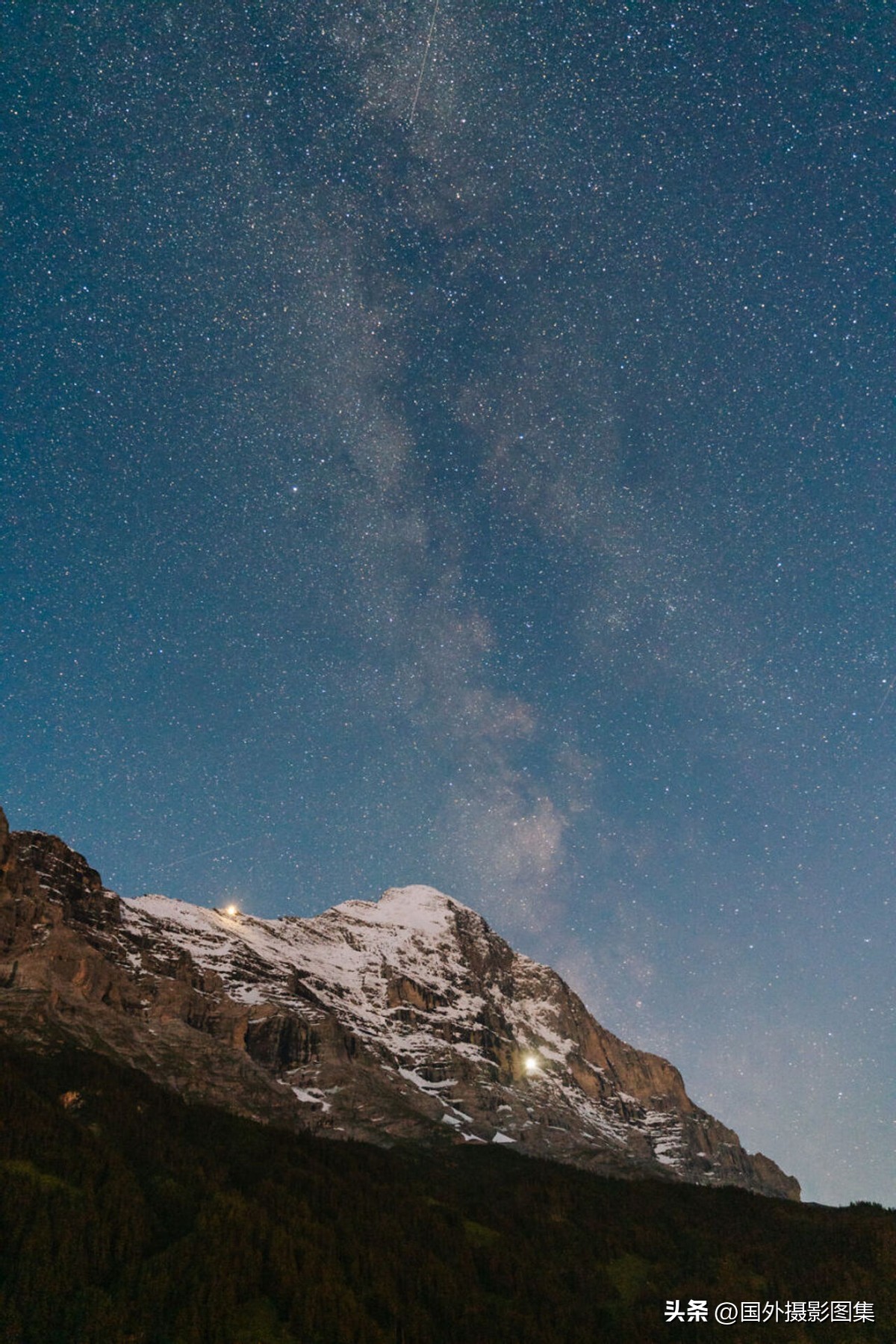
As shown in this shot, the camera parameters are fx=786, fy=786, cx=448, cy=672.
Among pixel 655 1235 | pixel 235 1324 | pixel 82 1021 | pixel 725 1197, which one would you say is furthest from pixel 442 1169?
pixel 235 1324

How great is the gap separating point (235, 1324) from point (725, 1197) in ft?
325

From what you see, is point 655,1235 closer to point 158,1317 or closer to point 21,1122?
point 158,1317

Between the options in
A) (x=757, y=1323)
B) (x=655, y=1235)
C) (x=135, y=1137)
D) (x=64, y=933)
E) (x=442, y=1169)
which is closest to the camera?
(x=757, y=1323)

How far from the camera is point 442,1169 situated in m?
153

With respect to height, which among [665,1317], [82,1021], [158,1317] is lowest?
[158,1317]

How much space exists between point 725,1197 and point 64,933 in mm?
154008

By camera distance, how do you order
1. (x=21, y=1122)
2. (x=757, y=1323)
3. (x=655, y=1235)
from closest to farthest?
(x=757, y=1323) < (x=21, y=1122) < (x=655, y=1235)

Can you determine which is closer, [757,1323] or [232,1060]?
[757,1323]

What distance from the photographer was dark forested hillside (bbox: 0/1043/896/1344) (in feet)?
209

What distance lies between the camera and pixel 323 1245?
79.1 m

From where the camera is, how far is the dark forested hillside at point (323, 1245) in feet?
209

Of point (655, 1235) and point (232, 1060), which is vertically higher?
point (232, 1060)

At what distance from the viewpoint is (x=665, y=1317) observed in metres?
78.4

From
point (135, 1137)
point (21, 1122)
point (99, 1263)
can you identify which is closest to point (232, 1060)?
point (135, 1137)
